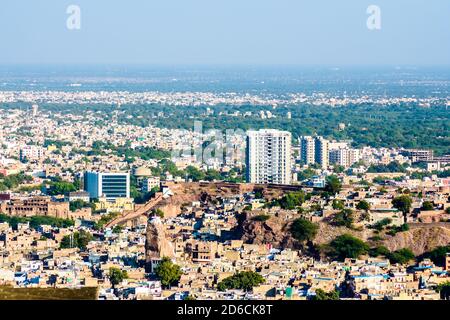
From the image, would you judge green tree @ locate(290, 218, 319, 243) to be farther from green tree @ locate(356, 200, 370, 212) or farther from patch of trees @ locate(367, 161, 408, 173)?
patch of trees @ locate(367, 161, 408, 173)

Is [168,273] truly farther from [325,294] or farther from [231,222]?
[231,222]

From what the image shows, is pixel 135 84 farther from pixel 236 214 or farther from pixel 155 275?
pixel 155 275

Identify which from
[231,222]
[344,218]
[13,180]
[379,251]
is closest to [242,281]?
[379,251]

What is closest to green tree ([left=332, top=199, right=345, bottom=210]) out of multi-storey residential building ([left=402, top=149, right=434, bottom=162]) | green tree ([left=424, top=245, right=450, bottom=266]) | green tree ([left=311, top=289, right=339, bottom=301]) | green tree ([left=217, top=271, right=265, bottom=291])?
green tree ([left=424, top=245, right=450, bottom=266])

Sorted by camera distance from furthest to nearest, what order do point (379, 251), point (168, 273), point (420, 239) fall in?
point (420, 239) < point (379, 251) < point (168, 273)

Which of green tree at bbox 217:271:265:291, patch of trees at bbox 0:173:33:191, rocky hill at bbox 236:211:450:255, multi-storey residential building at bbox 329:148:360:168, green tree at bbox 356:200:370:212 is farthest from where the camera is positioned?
multi-storey residential building at bbox 329:148:360:168

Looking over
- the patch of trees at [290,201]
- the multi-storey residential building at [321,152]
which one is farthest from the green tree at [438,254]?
the multi-storey residential building at [321,152]
